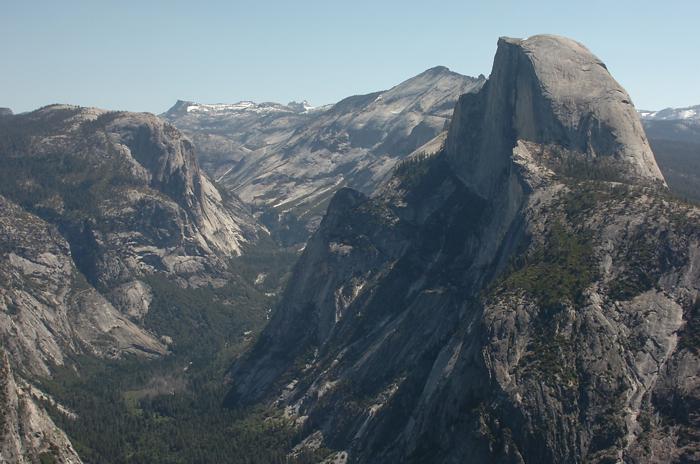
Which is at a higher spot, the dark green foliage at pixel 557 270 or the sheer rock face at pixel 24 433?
the dark green foliage at pixel 557 270

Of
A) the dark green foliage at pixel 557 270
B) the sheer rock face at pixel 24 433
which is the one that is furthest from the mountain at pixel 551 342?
the sheer rock face at pixel 24 433

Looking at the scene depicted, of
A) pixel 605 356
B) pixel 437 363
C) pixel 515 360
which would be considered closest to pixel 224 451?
pixel 437 363

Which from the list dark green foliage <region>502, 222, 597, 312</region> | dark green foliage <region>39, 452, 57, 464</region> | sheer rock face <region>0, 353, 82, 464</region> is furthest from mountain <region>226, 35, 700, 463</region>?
dark green foliage <region>39, 452, 57, 464</region>

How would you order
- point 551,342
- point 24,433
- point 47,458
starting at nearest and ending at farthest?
point 551,342
point 24,433
point 47,458

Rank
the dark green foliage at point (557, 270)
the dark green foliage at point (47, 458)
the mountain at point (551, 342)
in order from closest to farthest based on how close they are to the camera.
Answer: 1. the mountain at point (551, 342)
2. the dark green foliage at point (47, 458)
3. the dark green foliage at point (557, 270)

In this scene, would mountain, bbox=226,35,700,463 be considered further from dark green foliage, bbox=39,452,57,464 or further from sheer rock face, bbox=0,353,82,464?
dark green foliage, bbox=39,452,57,464

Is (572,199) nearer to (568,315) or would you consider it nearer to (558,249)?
(558,249)

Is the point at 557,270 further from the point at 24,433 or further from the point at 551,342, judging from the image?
the point at 24,433

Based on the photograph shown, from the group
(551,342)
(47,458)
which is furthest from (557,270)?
(47,458)

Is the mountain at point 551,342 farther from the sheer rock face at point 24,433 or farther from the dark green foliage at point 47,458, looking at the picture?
the dark green foliage at point 47,458
